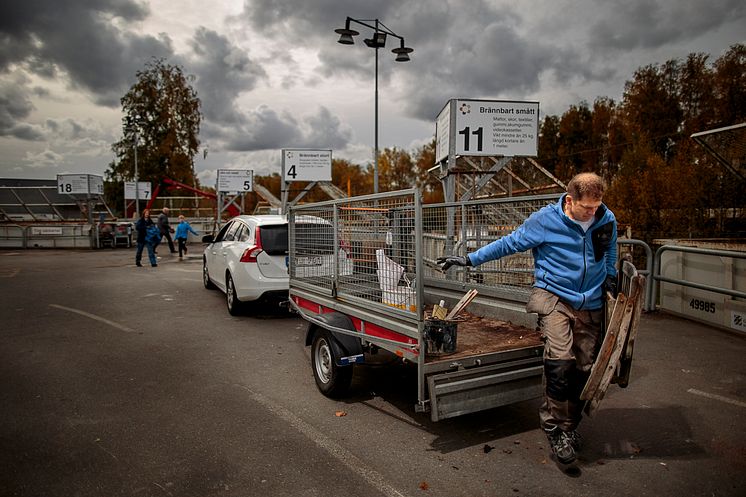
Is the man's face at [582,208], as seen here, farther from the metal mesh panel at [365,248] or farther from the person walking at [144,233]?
the person walking at [144,233]

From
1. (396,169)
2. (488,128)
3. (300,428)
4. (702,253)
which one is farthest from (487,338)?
(396,169)

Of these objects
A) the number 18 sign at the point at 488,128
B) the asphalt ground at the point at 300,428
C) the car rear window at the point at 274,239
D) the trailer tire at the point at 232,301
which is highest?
the number 18 sign at the point at 488,128

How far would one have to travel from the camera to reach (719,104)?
26.2 meters

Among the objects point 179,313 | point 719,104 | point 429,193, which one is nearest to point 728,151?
point 179,313

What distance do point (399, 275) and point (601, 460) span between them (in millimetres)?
1939

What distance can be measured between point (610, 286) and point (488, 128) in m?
4.56

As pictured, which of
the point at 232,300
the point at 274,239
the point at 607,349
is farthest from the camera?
the point at 232,300

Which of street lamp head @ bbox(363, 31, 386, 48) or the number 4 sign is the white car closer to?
the number 4 sign

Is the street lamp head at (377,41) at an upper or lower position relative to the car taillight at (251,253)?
upper

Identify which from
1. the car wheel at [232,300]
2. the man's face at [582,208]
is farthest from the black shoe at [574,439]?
the car wheel at [232,300]

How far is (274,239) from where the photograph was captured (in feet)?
27.0

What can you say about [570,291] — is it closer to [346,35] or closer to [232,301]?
[232,301]

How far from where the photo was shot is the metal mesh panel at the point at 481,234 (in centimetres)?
510

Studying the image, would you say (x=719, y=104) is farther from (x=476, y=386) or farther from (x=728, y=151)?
(x=476, y=386)
